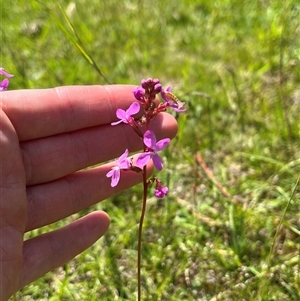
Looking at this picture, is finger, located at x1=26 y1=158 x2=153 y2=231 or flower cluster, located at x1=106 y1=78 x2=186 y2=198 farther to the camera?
finger, located at x1=26 y1=158 x2=153 y2=231

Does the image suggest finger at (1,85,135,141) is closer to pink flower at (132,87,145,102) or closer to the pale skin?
the pale skin

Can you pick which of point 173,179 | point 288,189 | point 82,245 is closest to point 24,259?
point 82,245

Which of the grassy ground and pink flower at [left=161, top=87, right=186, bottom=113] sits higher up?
pink flower at [left=161, top=87, right=186, bottom=113]

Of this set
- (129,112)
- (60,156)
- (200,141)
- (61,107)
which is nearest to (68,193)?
(60,156)

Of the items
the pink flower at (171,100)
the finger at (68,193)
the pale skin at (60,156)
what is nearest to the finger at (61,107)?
the pale skin at (60,156)

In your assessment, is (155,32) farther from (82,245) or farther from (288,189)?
(82,245)

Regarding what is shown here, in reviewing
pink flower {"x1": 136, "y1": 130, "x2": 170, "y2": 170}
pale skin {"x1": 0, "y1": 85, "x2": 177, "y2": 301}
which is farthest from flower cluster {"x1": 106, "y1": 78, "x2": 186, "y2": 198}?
pale skin {"x1": 0, "y1": 85, "x2": 177, "y2": 301}
